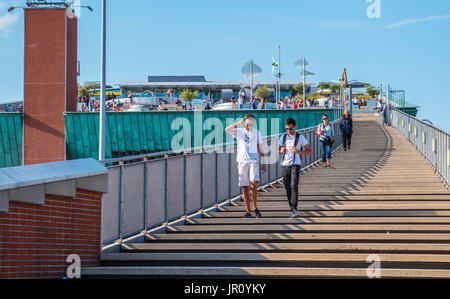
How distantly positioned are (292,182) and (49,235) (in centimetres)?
525

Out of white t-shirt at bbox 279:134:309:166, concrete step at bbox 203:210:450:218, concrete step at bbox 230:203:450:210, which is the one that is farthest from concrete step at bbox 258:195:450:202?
white t-shirt at bbox 279:134:309:166

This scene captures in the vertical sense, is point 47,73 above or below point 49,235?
above

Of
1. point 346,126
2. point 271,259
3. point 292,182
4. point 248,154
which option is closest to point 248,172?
point 248,154

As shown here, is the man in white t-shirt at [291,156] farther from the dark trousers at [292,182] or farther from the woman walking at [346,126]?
the woman walking at [346,126]

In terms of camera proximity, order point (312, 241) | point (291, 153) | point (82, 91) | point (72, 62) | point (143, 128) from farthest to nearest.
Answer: point (82, 91) → point (72, 62) → point (143, 128) → point (291, 153) → point (312, 241)

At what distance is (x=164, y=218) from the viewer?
1117cm

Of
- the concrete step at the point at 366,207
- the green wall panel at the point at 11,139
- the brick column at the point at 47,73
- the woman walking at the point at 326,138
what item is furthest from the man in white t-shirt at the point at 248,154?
the brick column at the point at 47,73

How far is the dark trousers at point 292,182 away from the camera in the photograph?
11.6 metres

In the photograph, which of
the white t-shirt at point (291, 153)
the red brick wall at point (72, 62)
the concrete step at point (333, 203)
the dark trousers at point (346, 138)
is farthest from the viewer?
the red brick wall at point (72, 62)

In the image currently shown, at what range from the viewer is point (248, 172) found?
1166 centimetres

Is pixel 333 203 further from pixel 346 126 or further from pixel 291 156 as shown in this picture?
pixel 346 126

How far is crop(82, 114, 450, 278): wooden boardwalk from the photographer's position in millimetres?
8055

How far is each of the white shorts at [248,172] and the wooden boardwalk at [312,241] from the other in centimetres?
70

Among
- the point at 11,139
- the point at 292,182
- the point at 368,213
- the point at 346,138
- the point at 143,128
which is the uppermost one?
the point at 143,128
